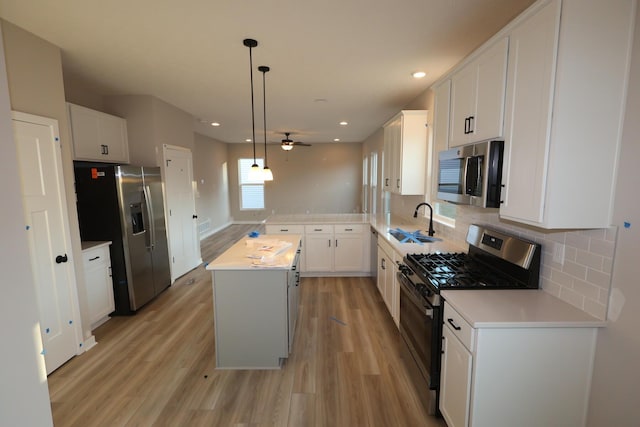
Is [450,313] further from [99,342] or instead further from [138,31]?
[99,342]

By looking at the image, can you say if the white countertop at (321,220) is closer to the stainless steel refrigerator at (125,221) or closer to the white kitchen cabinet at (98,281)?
the stainless steel refrigerator at (125,221)

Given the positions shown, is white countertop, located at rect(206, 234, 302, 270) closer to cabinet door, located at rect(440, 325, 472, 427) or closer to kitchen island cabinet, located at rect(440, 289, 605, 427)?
cabinet door, located at rect(440, 325, 472, 427)

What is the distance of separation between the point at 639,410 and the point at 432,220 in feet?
7.50

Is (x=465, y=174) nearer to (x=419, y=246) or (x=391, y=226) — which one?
(x=419, y=246)

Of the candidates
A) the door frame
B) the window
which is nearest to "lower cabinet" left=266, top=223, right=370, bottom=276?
the door frame

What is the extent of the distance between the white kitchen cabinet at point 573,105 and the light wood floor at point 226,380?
1.58 m

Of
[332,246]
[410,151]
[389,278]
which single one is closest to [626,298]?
[389,278]

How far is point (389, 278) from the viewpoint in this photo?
3.19 m

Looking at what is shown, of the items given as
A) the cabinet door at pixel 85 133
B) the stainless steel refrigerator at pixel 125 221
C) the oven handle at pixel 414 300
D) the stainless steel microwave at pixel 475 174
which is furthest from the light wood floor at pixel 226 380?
the cabinet door at pixel 85 133

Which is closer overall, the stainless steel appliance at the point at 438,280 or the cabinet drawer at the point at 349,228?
the stainless steel appliance at the point at 438,280

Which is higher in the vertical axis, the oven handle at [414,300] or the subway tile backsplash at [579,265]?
the subway tile backsplash at [579,265]

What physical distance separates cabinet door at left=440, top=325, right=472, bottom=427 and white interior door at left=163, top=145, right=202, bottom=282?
3995 mm

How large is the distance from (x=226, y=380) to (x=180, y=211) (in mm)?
3080

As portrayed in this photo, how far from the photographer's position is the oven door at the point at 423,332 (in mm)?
1848
